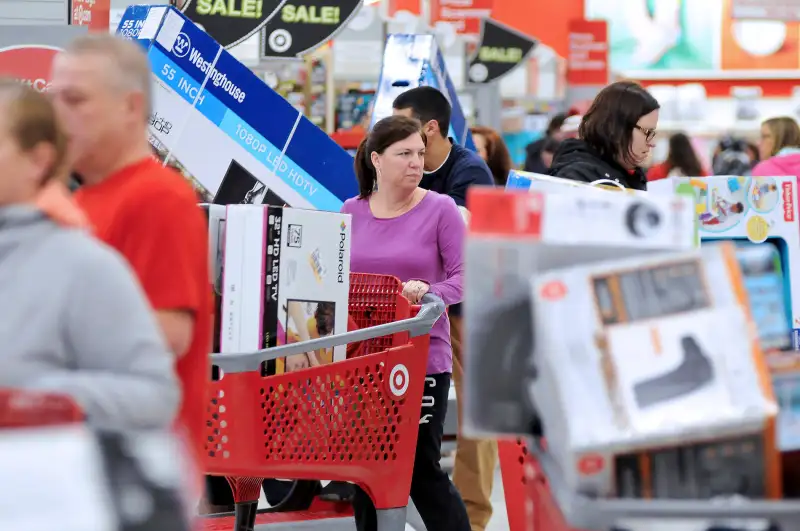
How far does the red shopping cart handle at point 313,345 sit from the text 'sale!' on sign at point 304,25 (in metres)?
4.46

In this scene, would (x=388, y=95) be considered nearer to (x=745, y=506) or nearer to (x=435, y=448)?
(x=435, y=448)

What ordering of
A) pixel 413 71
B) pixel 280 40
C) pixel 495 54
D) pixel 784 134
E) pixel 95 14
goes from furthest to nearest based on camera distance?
pixel 495 54
pixel 280 40
pixel 784 134
pixel 413 71
pixel 95 14

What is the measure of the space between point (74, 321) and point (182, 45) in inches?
97.8

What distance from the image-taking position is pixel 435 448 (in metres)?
3.58

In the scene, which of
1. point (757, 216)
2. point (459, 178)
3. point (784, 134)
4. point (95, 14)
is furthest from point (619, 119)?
point (784, 134)

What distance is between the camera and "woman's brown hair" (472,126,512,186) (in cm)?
665

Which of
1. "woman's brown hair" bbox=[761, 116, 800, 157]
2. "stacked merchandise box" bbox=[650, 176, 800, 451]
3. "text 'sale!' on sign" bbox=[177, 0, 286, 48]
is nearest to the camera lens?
"stacked merchandise box" bbox=[650, 176, 800, 451]

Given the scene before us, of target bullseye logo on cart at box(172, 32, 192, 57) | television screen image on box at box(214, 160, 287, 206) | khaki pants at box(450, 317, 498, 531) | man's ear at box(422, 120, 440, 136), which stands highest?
target bullseye logo on cart at box(172, 32, 192, 57)

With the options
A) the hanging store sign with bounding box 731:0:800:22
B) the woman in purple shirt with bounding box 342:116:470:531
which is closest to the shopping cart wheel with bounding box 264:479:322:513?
the woman in purple shirt with bounding box 342:116:470:531

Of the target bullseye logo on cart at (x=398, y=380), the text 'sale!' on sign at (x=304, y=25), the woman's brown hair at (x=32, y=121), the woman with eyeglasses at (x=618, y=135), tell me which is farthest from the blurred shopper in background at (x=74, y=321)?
the text 'sale!' on sign at (x=304, y=25)

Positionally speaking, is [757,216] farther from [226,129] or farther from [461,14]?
[461,14]

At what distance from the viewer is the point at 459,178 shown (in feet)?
15.1

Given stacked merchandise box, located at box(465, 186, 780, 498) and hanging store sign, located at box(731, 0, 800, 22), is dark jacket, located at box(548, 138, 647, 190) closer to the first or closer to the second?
stacked merchandise box, located at box(465, 186, 780, 498)

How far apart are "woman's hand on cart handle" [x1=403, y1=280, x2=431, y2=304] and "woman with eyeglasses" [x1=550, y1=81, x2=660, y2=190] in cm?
51
